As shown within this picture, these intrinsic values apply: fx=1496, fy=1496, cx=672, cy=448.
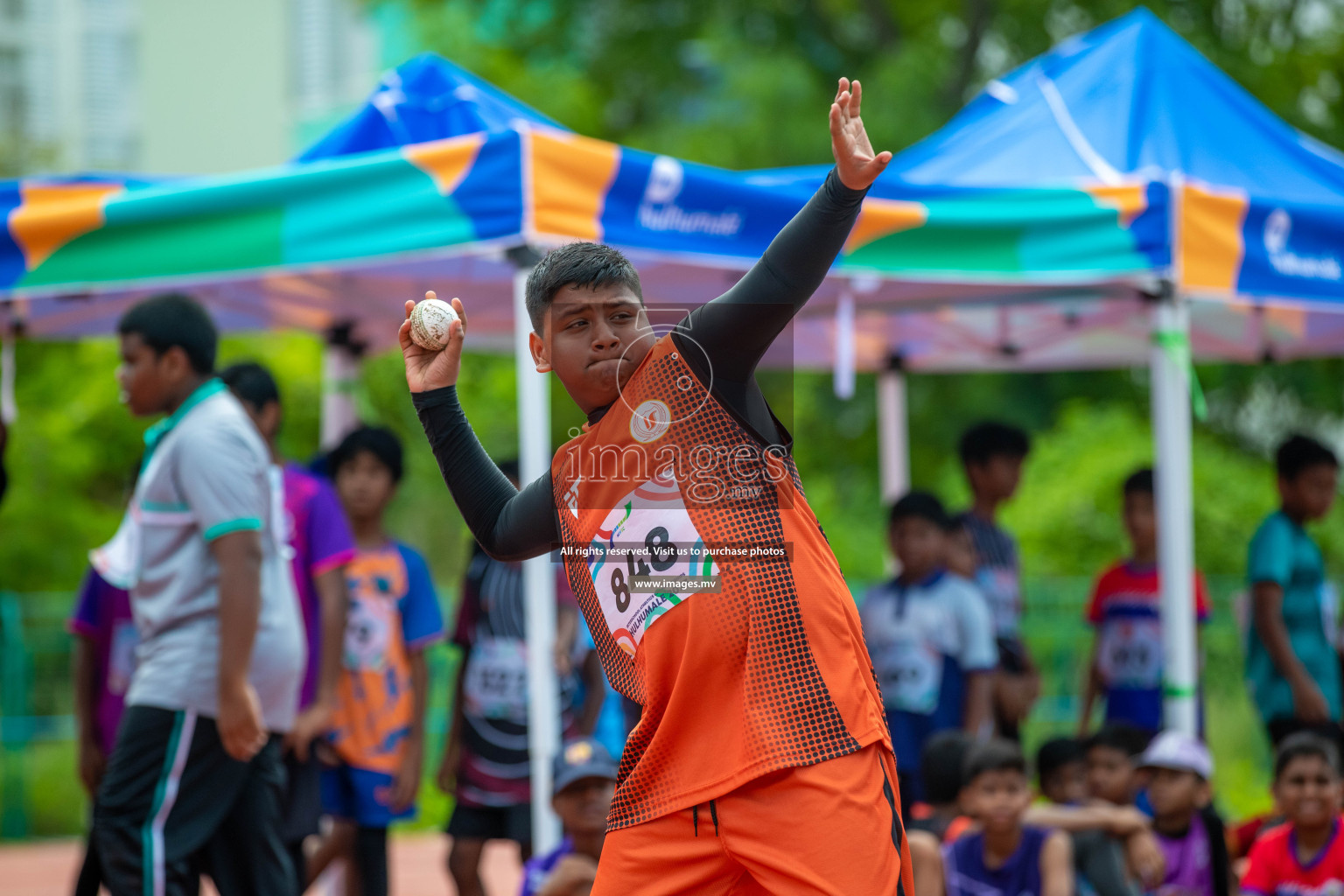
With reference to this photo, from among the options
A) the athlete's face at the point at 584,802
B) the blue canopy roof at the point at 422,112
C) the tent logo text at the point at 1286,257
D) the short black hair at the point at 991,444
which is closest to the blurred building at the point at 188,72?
the short black hair at the point at 991,444

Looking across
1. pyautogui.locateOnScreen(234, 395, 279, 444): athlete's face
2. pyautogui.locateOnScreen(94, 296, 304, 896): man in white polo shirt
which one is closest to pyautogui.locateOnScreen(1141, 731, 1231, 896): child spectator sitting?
pyautogui.locateOnScreen(94, 296, 304, 896): man in white polo shirt

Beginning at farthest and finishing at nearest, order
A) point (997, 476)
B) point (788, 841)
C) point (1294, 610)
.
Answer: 1. point (997, 476)
2. point (1294, 610)
3. point (788, 841)

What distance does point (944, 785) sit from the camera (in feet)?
16.0

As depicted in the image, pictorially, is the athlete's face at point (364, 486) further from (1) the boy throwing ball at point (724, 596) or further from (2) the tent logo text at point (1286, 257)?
(2) the tent logo text at point (1286, 257)

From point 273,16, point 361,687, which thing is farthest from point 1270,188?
point 273,16

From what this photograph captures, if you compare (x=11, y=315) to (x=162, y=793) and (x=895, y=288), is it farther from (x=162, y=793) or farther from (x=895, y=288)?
(x=895, y=288)

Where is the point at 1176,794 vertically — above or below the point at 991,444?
below

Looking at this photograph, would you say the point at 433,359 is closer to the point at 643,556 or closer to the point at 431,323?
the point at 431,323

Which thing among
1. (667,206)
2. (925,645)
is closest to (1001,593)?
(925,645)

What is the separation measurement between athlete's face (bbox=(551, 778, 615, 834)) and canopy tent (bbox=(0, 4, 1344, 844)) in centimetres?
17

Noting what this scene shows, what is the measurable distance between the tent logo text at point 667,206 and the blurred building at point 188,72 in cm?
1737

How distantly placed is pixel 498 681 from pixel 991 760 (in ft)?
5.37

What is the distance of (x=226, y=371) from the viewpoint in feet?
15.5

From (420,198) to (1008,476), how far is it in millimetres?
3057
